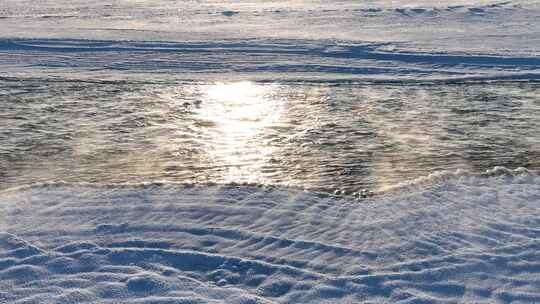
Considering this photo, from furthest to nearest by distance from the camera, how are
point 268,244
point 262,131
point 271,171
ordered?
point 262,131
point 271,171
point 268,244

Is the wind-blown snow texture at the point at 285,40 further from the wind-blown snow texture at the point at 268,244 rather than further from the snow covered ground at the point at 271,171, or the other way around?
the wind-blown snow texture at the point at 268,244

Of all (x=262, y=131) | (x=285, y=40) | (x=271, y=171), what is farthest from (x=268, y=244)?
(x=285, y=40)

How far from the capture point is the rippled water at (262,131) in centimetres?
557

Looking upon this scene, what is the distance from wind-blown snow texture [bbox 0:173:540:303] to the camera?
3.93 meters

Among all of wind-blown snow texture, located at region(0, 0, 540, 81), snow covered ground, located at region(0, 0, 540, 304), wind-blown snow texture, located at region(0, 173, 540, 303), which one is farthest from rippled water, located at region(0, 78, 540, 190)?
wind-blown snow texture, located at region(0, 0, 540, 81)

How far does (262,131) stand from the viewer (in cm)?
658

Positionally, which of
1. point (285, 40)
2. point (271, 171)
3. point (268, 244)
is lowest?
point (268, 244)

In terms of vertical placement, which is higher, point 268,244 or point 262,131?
point 262,131

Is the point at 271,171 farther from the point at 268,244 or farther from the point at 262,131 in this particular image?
the point at 268,244

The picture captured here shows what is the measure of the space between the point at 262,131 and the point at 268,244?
2334mm

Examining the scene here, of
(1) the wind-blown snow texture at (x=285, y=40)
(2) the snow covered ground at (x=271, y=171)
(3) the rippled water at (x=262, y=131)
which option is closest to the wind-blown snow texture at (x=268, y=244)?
(2) the snow covered ground at (x=271, y=171)

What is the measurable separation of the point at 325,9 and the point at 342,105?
7020mm

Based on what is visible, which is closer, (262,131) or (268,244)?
(268,244)

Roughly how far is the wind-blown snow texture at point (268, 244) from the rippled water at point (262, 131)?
0.38 m
